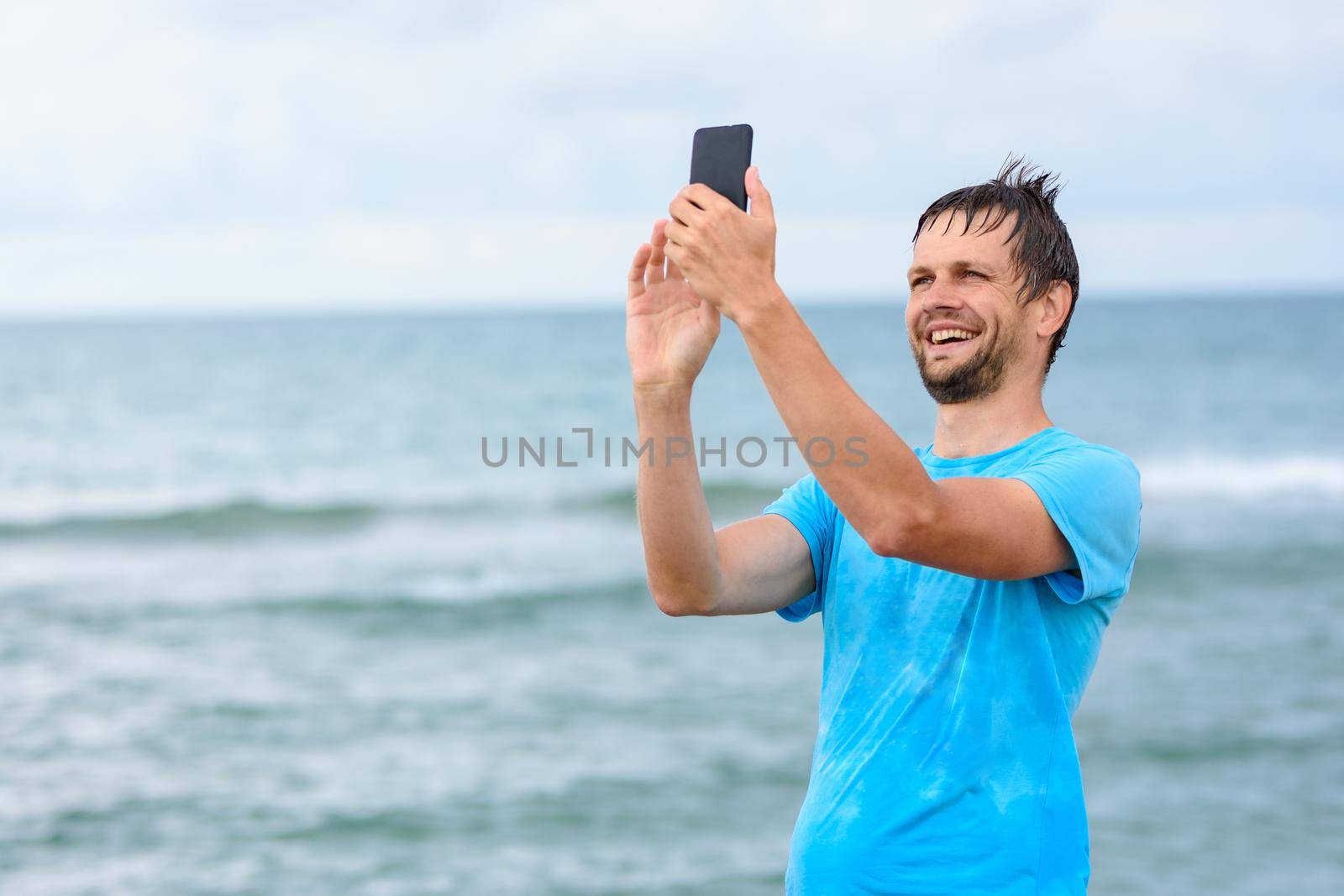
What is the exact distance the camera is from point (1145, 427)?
27.7 m

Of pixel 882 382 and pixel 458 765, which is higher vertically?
pixel 882 382

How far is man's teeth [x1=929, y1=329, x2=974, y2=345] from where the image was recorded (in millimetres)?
1929

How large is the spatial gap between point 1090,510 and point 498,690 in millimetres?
7513

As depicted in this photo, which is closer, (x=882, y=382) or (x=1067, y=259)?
(x=1067, y=259)

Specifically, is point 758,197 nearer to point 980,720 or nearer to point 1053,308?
point 1053,308

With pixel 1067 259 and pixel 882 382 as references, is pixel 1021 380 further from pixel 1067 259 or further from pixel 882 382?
pixel 882 382

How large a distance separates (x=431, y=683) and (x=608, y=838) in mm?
3181

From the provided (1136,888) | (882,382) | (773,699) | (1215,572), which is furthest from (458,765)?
(882,382)

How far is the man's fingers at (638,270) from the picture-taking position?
6.14 feet

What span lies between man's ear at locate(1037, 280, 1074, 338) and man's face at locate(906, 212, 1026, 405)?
0.05m

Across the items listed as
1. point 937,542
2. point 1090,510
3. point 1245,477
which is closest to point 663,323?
point 937,542

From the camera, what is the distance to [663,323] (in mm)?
1870

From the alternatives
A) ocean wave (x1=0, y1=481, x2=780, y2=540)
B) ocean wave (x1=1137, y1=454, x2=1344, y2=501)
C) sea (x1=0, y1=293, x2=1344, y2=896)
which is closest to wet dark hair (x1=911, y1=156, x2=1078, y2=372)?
sea (x1=0, y1=293, x2=1344, y2=896)

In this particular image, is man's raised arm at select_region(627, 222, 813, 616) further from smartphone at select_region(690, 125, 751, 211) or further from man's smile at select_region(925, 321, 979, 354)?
man's smile at select_region(925, 321, 979, 354)
